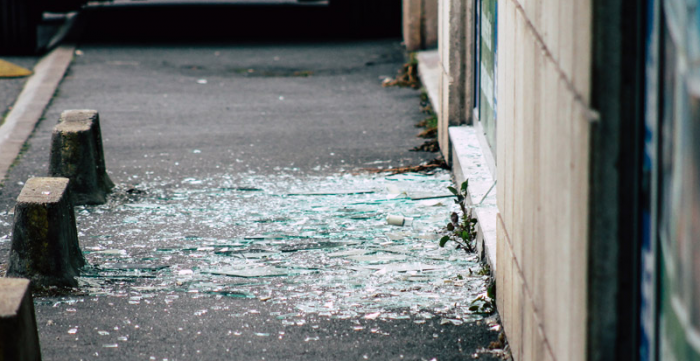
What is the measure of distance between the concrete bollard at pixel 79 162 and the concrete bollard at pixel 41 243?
1.78 m

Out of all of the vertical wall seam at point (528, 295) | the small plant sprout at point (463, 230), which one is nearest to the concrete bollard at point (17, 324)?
the vertical wall seam at point (528, 295)

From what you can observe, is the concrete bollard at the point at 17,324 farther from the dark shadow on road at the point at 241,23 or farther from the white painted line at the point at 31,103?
the dark shadow on road at the point at 241,23

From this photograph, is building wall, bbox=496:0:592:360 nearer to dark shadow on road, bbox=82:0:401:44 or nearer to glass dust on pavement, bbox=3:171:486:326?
glass dust on pavement, bbox=3:171:486:326

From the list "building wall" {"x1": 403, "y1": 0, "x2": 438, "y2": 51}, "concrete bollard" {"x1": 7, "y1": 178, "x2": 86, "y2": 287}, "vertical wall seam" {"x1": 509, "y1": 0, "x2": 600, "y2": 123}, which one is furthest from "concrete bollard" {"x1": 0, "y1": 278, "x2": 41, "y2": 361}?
"building wall" {"x1": 403, "y1": 0, "x2": 438, "y2": 51}

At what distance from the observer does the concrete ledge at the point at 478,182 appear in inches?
201

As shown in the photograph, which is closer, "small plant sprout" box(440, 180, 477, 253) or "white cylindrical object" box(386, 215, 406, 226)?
"small plant sprout" box(440, 180, 477, 253)

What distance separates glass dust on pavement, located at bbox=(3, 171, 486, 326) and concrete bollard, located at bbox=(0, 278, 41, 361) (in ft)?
3.76

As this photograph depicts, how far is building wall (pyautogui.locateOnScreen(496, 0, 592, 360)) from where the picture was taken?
2.60 m

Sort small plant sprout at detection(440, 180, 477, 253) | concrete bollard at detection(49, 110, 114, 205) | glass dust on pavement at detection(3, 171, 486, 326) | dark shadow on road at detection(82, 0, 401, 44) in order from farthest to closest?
dark shadow on road at detection(82, 0, 401, 44) < concrete bollard at detection(49, 110, 114, 205) < small plant sprout at detection(440, 180, 477, 253) < glass dust on pavement at detection(3, 171, 486, 326)

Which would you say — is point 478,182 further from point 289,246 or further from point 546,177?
point 546,177

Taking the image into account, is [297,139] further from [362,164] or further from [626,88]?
[626,88]

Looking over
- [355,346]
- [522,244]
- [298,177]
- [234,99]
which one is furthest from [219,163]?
[522,244]

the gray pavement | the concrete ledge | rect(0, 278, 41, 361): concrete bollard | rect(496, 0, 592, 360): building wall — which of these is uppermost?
rect(496, 0, 592, 360): building wall

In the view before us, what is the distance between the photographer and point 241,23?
1812cm
